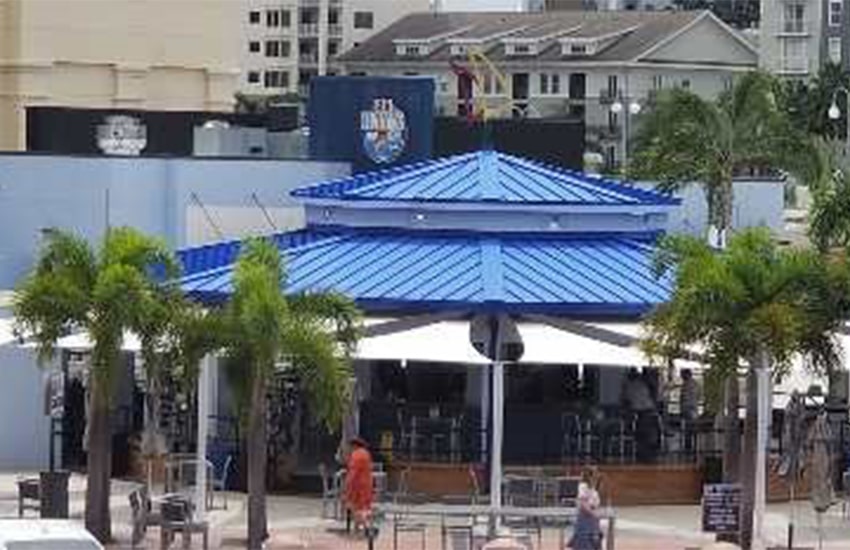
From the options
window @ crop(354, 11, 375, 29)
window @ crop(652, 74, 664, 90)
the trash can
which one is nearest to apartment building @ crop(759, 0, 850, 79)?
window @ crop(652, 74, 664, 90)

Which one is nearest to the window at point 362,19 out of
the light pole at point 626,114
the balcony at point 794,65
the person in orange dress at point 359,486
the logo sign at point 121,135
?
the balcony at point 794,65

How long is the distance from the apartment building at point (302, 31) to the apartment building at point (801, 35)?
26.3m

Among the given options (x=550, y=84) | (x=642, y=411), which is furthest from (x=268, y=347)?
(x=550, y=84)

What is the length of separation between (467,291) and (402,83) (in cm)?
1076

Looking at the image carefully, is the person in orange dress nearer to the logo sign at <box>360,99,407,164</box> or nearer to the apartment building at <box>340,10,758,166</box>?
the logo sign at <box>360,99,407,164</box>

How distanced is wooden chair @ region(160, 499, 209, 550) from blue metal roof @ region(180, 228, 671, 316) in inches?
202

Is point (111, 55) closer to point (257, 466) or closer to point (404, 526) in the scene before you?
point (404, 526)

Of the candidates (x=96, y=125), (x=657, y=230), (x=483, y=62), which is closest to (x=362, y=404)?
(x=657, y=230)

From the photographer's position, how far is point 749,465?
3092cm

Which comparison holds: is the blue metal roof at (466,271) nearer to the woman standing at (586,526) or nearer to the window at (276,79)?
the woman standing at (586,526)

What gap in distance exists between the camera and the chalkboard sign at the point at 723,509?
98.7ft

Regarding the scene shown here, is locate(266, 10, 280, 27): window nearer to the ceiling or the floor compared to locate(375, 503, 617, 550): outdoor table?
nearer to the ceiling

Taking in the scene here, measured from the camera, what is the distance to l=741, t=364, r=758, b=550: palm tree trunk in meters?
30.6

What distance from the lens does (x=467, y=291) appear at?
35938 mm
